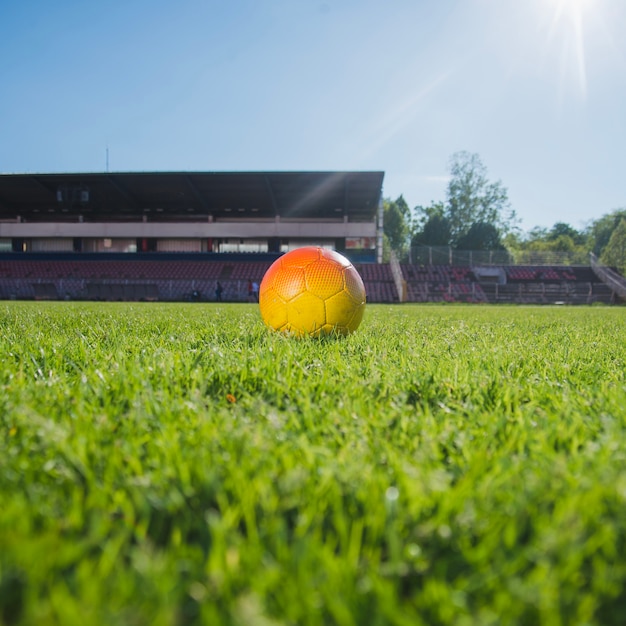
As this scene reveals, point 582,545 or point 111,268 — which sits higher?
point 111,268

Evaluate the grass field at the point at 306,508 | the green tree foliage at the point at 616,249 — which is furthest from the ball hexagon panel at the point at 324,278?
the green tree foliage at the point at 616,249

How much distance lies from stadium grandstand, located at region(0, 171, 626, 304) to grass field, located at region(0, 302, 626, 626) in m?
28.0

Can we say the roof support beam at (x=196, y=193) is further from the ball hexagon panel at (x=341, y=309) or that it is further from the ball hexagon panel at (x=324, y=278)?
the ball hexagon panel at (x=341, y=309)

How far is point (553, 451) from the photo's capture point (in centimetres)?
130

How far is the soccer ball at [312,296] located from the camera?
3729mm

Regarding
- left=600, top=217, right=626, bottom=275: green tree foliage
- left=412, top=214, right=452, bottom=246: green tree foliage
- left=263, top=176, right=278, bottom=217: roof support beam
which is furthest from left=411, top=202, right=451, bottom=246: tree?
left=263, top=176, right=278, bottom=217: roof support beam

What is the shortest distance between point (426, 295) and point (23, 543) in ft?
102

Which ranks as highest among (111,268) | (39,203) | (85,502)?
(39,203)

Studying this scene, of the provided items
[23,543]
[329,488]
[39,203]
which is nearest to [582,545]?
[329,488]

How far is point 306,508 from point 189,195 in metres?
37.4

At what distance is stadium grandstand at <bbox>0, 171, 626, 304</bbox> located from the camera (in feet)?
99.7

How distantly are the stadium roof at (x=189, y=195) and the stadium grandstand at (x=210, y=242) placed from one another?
0.40 feet

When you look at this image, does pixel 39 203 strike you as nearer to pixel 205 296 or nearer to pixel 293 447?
pixel 205 296

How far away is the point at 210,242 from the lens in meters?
38.9
